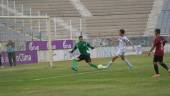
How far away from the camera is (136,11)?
6462cm

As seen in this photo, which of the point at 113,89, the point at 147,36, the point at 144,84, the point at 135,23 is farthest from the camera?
the point at 135,23

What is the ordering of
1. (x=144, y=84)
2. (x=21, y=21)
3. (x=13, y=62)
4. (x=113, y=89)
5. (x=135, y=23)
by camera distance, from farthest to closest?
(x=135, y=23), (x=21, y=21), (x=13, y=62), (x=144, y=84), (x=113, y=89)

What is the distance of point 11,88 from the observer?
64.2 ft

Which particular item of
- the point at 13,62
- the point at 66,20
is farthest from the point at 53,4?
the point at 13,62

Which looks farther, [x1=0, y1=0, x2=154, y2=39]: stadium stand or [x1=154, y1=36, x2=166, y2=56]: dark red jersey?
[x1=0, y1=0, x2=154, y2=39]: stadium stand

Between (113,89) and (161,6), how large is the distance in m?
47.6

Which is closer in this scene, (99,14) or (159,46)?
(159,46)

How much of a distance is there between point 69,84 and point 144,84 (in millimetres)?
2753

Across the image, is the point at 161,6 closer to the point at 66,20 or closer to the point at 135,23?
the point at 135,23

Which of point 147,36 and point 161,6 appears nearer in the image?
point 147,36

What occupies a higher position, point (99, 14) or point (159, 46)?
point (99, 14)

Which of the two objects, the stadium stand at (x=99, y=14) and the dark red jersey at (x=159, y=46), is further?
the stadium stand at (x=99, y=14)

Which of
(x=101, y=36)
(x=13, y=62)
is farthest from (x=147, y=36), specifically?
(x=13, y=62)

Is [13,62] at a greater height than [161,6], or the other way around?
[161,6]
